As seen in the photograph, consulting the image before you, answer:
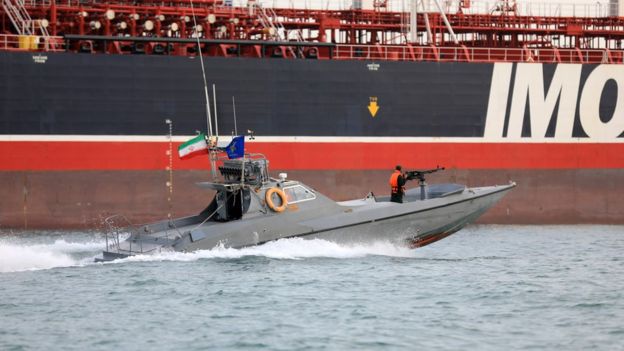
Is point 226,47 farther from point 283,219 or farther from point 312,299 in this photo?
point 312,299

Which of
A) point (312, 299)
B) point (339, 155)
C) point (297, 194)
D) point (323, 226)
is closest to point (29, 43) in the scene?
point (339, 155)

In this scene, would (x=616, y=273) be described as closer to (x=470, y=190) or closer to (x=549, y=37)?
(x=470, y=190)

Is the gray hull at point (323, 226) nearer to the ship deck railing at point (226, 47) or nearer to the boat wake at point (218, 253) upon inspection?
the boat wake at point (218, 253)

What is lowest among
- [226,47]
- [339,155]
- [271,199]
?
[271,199]

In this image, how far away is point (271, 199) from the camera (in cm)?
2570

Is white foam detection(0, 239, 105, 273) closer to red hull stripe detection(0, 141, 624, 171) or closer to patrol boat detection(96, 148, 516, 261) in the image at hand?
patrol boat detection(96, 148, 516, 261)

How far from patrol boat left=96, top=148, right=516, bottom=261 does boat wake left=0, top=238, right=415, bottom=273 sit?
0.51ft

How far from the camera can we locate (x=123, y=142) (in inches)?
1459

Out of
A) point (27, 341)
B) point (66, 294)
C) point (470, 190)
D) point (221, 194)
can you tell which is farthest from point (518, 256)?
point (27, 341)

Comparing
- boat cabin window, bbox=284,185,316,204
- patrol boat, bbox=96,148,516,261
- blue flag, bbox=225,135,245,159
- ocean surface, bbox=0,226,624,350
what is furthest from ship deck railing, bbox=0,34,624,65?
boat cabin window, bbox=284,185,316,204

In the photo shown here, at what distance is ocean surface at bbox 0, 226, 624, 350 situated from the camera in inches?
716

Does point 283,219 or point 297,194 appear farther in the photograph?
point 297,194

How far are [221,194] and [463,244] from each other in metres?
8.41

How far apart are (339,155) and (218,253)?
47.4 ft
